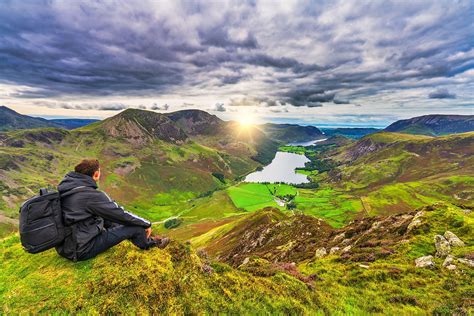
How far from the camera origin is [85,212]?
938 centimetres

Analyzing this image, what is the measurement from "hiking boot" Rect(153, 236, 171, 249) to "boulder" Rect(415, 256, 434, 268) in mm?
18303

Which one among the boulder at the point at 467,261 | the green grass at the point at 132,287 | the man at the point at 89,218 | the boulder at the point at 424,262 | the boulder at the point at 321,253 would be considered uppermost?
the man at the point at 89,218

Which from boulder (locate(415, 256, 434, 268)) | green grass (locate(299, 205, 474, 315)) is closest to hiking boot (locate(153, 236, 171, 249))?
green grass (locate(299, 205, 474, 315))

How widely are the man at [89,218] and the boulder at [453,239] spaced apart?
23.8 meters

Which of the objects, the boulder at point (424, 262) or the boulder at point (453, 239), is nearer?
the boulder at point (424, 262)

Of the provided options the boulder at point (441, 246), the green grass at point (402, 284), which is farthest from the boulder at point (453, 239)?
the green grass at point (402, 284)

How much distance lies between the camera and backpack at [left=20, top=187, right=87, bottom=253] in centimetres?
841

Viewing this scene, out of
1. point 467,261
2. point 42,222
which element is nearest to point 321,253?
point 467,261

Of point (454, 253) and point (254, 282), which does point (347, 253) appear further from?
point (254, 282)

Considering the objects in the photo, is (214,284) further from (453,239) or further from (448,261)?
(453,239)

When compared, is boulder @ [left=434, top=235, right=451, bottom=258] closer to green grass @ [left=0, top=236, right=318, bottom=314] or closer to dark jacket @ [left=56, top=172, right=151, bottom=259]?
green grass @ [left=0, top=236, right=318, bottom=314]

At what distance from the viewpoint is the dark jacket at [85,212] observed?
9188mm

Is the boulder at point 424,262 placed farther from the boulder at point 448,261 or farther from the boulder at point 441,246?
the boulder at point 441,246

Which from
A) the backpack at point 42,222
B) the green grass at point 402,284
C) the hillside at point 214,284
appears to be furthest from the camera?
the green grass at point 402,284
